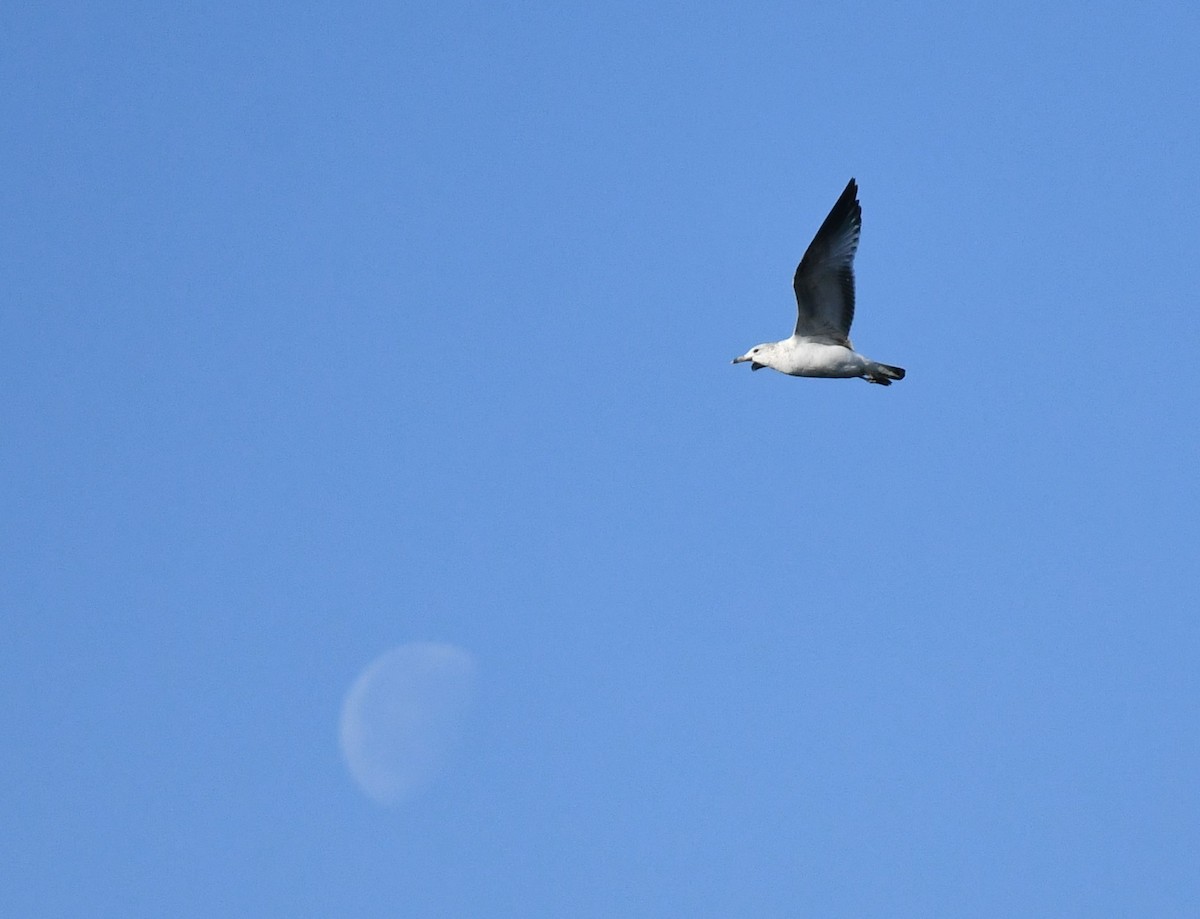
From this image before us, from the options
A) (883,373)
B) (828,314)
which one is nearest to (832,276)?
(828,314)

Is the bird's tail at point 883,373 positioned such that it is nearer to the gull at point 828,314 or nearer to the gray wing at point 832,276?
the gull at point 828,314

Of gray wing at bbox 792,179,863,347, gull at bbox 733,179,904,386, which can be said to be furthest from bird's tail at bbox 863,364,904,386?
gray wing at bbox 792,179,863,347

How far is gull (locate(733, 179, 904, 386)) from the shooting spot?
28.7m

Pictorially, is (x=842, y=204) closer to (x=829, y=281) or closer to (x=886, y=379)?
(x=829, y=281)

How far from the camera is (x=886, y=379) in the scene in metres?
30.3

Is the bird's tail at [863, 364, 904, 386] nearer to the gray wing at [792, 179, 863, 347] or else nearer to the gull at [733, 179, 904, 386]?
the gull at [733, 179, 904, 386]

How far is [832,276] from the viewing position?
29000mm

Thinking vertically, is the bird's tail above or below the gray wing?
below

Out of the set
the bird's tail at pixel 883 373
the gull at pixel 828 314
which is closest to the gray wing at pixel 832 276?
the gull at pixel 828 314

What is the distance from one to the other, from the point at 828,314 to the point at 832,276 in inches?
31.5

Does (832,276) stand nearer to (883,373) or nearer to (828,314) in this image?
(828,314)

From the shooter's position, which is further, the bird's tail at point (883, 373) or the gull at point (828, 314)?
the bird's tail at point (883, 373)

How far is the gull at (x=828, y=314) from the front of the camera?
28.7 meters

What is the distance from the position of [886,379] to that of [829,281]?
2.20m
